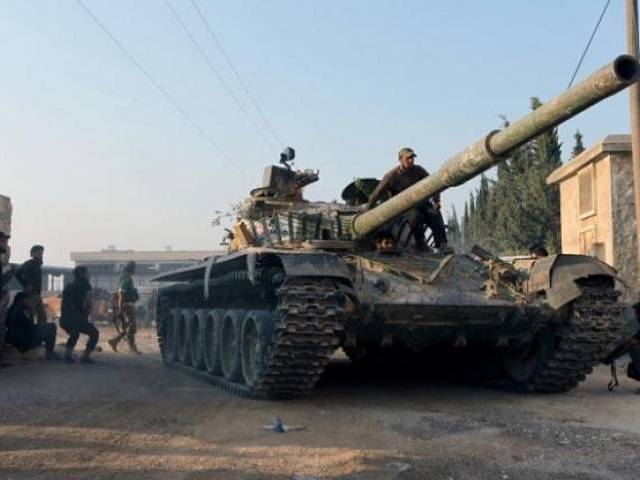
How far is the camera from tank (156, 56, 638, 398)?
7.30 meters

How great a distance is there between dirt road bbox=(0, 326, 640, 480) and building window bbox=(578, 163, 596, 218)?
6.80 meters

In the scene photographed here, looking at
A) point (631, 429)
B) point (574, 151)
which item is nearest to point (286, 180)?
point (631, 429)

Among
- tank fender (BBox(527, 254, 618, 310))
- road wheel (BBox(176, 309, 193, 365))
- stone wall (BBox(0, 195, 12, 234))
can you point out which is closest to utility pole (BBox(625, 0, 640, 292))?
tank fender (BBox(527, 254, 618, 310))

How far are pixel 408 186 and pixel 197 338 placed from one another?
4.26m

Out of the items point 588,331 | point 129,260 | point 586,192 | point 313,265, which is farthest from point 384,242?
point 129,260

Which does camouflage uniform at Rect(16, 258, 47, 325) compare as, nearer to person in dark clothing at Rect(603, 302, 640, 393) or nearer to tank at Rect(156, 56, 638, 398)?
tank at Rect(156, 56, 638, 398)

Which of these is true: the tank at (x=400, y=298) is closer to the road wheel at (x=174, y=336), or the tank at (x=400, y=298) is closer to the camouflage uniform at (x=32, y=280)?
the road wheel at (x=174, y=336)

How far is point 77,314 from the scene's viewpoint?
1202 cm

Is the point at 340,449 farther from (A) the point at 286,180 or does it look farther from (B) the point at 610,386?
(A) the point at 286,180

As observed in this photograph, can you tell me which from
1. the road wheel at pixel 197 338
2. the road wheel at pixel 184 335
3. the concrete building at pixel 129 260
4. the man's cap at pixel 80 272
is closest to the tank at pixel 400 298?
the road wheel at pixel 197 338

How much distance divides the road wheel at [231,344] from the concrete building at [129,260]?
105 ft

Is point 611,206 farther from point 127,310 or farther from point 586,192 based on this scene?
point 127,310

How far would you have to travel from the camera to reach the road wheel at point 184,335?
12.0 metres

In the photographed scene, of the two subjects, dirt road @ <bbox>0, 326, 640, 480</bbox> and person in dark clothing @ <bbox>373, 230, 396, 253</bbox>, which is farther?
person in dark clothing @ <bbox>373, 230, 396, 253</bbox>
